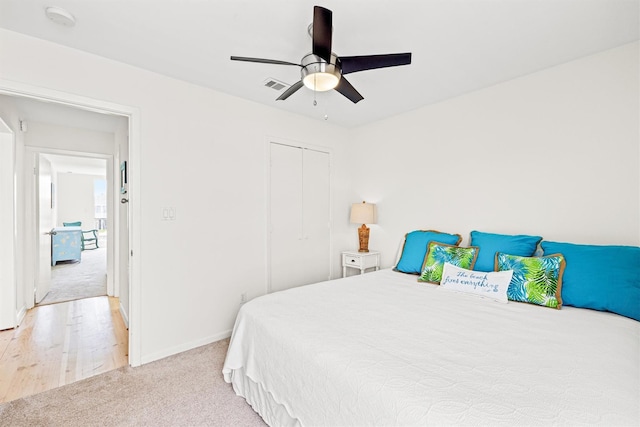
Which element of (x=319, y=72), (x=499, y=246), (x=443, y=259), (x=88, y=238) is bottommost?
(x=88, y=238)

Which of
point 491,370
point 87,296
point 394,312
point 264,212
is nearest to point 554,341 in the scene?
point 491,370

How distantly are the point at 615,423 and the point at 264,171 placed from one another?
298 cm

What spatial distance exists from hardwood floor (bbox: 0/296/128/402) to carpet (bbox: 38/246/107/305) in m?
Result: 0.50

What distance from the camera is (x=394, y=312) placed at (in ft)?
6.06

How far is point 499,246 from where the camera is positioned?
8.00ft

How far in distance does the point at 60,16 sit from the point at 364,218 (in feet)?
10.3

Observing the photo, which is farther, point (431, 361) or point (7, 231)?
point (7, 231)

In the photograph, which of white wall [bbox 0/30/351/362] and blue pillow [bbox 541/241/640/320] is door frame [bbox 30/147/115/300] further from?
blue pillow [bbox 541/241/640/320]

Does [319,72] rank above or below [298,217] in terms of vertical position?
above

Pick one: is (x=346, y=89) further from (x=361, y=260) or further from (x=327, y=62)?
(x=361, y=260)

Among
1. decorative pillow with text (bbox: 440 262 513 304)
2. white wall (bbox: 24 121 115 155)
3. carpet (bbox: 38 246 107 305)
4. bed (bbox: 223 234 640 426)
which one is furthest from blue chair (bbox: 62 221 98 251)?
decorative pillow with text (bbox: 440 262 513 304)

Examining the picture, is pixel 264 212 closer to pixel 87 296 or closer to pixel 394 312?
pixel 394 312

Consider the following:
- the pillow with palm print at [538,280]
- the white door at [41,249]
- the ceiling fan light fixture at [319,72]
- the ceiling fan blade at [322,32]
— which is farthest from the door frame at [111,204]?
the pillow with palm print at [538,280]

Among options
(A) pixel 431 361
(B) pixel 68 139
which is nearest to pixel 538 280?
(A) pixel 431 361
